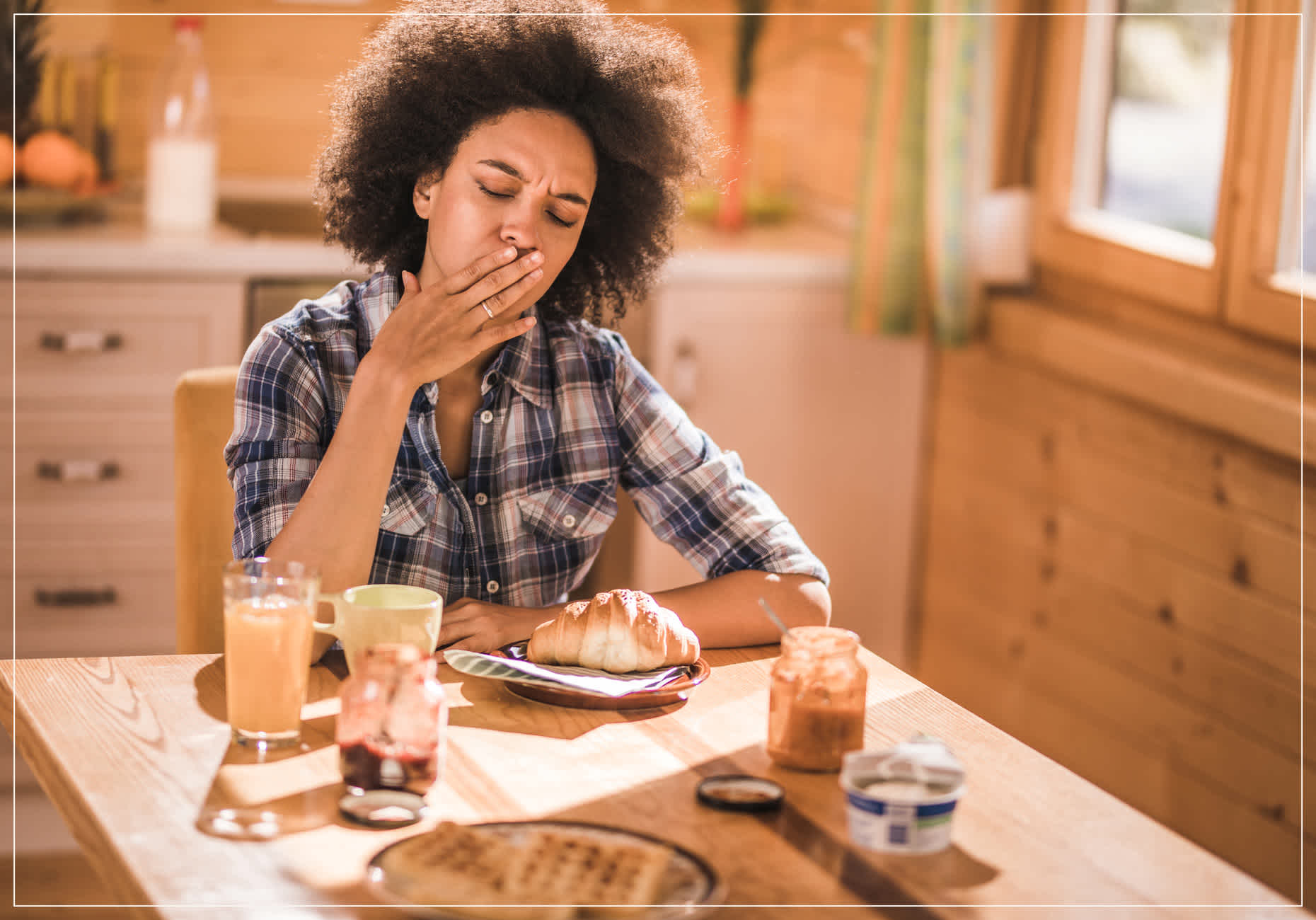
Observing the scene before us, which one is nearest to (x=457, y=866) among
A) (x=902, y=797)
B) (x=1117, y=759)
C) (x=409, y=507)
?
(x=902, y=797)

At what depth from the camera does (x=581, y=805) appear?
0.95m

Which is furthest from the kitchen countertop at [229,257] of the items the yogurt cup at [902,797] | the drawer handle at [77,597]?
the yogurt cup at [902,797]

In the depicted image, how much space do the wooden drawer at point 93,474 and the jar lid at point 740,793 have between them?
5.80 feet

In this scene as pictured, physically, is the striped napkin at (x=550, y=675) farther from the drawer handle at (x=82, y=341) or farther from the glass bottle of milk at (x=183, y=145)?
the glass bottle of milk at (x=183, y=145)

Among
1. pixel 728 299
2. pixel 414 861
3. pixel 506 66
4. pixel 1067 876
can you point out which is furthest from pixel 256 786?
pixel 728 299

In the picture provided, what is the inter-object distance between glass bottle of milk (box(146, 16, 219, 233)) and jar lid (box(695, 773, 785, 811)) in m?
1.97

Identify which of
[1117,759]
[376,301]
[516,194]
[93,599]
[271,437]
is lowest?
[1117,759]

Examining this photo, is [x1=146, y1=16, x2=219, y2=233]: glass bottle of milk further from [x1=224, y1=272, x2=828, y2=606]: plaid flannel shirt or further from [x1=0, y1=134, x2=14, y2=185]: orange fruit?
[x1=224, y1=272, x2=828, y2=606]: plaid flannel shirt

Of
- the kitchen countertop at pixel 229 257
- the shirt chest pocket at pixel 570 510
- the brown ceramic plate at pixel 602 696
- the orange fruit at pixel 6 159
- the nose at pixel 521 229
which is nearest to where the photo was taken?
the brown ceramic plate at pixel 602 696

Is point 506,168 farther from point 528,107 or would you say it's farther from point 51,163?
point 51,163

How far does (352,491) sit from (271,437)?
0.12 metres

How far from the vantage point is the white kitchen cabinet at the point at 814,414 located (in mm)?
2719

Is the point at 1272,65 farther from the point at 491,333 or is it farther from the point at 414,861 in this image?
the point at 414,861

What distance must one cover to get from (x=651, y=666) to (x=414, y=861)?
389mm
